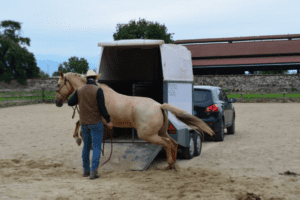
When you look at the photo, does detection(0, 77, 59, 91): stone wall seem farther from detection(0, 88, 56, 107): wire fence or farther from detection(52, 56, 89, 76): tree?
detection(52, 56, 89, 76): tree

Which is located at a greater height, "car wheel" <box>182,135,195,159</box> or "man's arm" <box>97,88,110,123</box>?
"man's arm" <box>97,88,110,123</box>

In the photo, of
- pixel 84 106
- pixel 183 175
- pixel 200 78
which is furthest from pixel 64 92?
pixel 200 78

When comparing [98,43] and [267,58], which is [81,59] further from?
[98,43]

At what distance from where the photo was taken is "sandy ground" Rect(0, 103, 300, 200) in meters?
5.55

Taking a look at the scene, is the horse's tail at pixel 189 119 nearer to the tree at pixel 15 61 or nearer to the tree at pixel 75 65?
the tree at pixel 15 61

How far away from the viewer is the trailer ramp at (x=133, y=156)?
7.42 m

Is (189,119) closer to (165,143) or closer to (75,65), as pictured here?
(165,143)

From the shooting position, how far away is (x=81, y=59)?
330 feet

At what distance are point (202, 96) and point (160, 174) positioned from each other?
5092 mm

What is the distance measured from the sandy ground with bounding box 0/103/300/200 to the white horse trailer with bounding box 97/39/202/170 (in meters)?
0.37

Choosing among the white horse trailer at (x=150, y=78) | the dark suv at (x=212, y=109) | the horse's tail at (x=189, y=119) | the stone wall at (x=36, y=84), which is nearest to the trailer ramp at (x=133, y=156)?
the white horse trailer at (x=150, y=78)

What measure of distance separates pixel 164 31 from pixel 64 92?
218ft

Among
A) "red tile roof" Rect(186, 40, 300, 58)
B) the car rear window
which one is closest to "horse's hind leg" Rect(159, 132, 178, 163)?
the car rear window

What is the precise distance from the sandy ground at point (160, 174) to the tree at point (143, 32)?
61.1m
